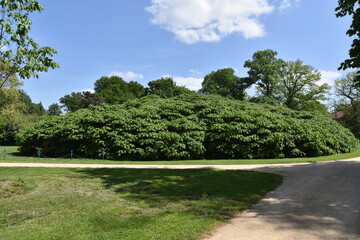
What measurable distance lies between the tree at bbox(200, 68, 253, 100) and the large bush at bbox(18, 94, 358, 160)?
1284 inches

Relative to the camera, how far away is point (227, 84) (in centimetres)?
5325

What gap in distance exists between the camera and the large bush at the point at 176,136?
55.3 feet

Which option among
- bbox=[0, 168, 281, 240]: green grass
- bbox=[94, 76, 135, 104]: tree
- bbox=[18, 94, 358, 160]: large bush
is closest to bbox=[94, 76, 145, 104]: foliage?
bbox=[94, 76, 135, 104]: tree

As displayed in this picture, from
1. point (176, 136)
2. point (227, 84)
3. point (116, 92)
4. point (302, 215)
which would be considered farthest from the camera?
point (116, 92)

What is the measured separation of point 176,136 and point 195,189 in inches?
373

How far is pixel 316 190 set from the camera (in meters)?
7.52

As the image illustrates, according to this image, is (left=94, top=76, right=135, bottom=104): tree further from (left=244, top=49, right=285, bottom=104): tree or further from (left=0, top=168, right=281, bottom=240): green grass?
(left=0, top=168, right=281, bottom=240): green grass

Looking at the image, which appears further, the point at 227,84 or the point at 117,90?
the point at 117,90

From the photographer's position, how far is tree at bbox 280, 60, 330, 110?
4691cm

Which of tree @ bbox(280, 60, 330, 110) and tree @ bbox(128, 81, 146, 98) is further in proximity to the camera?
tree @ bbox(128, 81, 146, 98)

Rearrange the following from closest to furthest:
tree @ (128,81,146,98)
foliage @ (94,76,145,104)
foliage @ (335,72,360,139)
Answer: foliage @ (335,72,360,139)
foliage @ (94,76,145,104)
tree @ (128,81,146,98)

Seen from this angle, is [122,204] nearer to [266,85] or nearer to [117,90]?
[266,85]

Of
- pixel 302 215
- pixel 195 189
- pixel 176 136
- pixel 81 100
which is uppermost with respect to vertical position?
pixel 81 100

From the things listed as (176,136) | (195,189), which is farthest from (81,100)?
(195,189)
